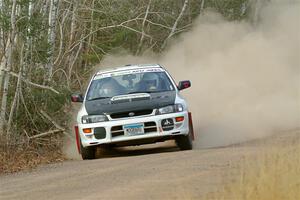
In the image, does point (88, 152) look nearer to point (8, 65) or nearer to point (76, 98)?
point (76, 98)

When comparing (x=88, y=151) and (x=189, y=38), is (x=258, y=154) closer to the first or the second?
(x=88, y=151)

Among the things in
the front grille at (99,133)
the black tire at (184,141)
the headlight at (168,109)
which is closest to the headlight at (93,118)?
the front grille at (99,133)

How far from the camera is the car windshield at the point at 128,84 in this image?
15008mm

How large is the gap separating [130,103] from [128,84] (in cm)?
128

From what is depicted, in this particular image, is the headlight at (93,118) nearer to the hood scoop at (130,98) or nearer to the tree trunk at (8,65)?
the hood scoop at (130,98)

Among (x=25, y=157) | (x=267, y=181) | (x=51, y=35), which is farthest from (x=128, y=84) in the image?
(x=267, y=181)

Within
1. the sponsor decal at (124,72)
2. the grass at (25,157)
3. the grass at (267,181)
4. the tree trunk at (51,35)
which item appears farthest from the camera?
the tree trunk at (51,35)

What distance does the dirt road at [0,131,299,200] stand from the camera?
372 inches

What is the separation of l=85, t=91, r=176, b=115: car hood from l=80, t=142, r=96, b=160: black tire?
658mm

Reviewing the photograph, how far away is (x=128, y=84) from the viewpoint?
50.1ft

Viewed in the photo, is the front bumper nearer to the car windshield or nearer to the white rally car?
the white rally car

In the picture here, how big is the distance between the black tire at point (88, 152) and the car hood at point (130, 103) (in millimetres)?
658

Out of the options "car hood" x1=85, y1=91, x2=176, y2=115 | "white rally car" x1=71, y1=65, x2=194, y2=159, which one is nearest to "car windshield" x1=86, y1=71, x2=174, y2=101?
"white rally car" x1=71, y1=65, x2=194, y2=159

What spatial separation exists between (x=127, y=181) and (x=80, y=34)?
1519cm
